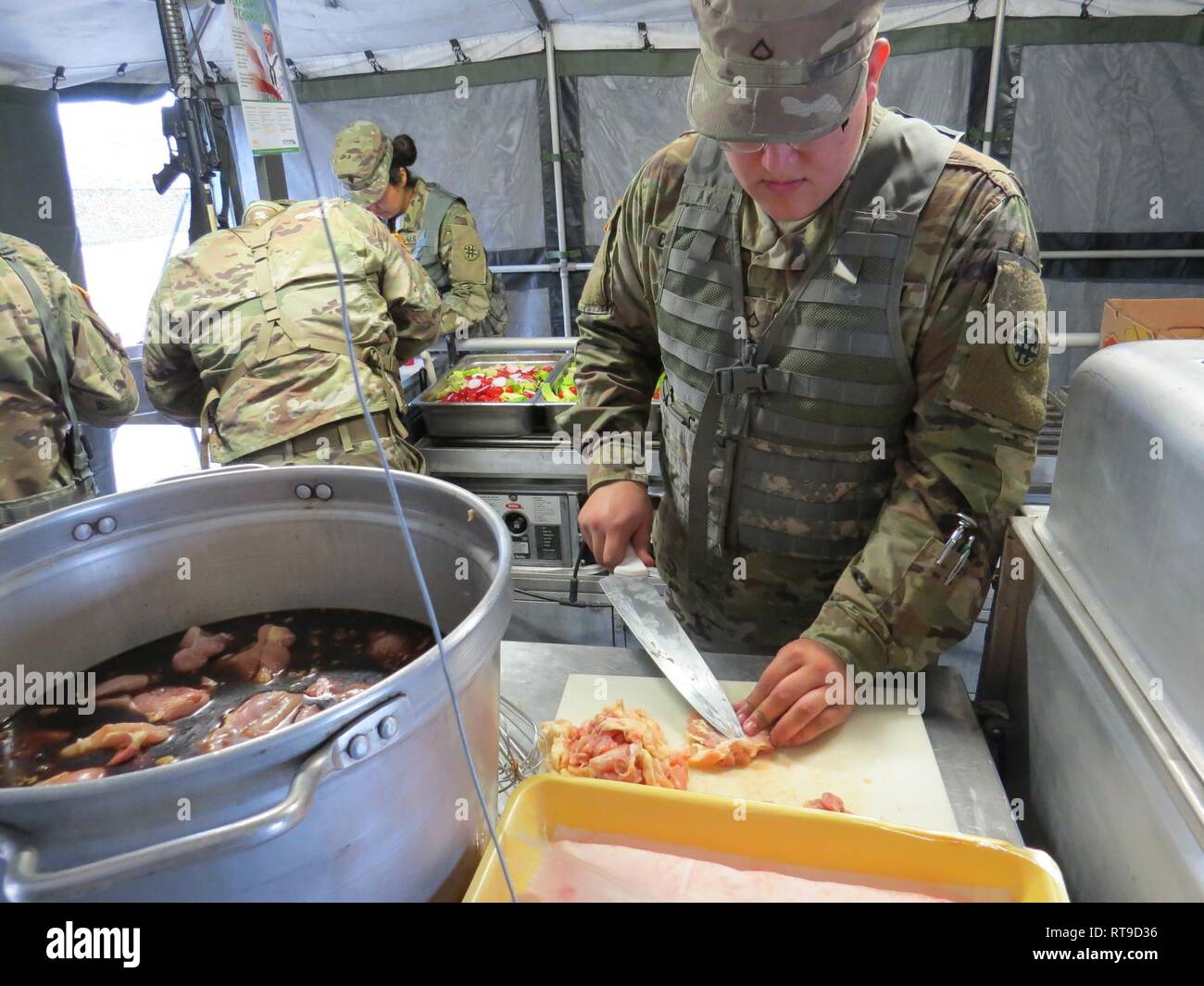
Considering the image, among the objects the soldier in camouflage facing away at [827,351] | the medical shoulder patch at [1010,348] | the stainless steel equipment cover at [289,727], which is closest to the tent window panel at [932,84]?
the soldier in camouflage facing away at [827,351]

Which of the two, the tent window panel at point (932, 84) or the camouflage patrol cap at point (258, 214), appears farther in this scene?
the tent window panel at point (932, 84)

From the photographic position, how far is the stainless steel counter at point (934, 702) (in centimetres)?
120

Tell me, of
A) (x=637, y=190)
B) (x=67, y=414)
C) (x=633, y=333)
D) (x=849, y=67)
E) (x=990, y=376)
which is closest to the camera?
(x=849, y=67)

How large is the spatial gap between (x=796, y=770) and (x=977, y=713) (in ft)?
1.35

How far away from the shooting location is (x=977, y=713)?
4.80ft

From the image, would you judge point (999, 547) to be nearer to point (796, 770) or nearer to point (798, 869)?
point (796, 770)

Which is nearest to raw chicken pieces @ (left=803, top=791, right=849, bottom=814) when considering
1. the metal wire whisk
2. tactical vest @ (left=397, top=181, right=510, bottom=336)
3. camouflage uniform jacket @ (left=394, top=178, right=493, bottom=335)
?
the metal wire whisk

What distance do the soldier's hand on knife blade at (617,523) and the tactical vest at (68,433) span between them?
2.04 m

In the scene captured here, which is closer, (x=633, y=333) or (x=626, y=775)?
(x=626, y=775)

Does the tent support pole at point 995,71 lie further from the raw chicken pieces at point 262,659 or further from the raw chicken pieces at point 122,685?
the raw chicken pieces at point 122,685

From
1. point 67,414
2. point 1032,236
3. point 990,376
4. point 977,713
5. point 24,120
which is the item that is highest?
point 24,120

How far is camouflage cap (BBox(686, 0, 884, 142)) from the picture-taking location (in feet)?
3.84

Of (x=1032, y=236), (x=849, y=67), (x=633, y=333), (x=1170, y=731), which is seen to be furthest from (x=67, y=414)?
(x=1170, y=731)

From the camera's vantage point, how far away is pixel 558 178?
560 cm
